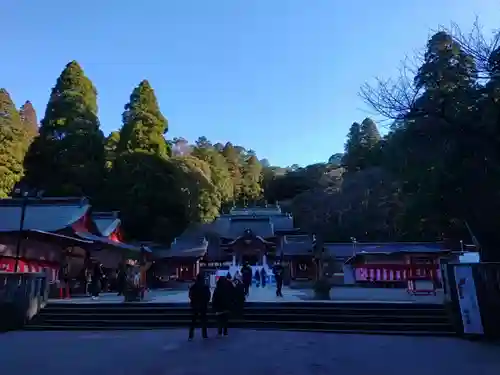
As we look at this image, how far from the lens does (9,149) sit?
3481 cm

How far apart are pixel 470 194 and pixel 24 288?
42.5ft

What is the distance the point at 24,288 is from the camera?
13.0m

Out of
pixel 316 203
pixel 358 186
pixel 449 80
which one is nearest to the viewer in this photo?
pixel 449 80

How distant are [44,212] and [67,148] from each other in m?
16.4

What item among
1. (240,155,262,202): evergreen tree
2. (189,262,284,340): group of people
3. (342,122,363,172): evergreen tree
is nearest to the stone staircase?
(189,262,284,340): group of people

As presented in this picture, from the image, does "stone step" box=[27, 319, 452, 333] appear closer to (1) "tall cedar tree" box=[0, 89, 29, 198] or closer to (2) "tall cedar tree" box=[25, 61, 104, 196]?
(1) "tall cedar tree" box=[0, 89, 29, 198]

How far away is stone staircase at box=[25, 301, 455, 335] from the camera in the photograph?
469 inches

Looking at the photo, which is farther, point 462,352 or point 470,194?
point 470,194

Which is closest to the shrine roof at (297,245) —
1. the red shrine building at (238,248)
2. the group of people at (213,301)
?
the red shrine building at (238,248)

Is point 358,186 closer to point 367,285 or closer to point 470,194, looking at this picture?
point 367,285

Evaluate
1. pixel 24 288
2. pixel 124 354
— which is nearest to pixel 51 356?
pixel 124 354

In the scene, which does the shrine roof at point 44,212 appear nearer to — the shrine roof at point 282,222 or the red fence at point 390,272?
the red fence at point 390,272

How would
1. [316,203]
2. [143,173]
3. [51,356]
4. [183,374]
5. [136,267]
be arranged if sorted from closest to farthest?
[183,374] < [51,356] < [136,267] < [143,173] < [316,203]

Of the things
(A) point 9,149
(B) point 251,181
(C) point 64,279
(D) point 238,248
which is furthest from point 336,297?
(B) point 251,181
